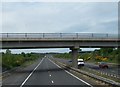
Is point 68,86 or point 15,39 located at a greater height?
point 15,39

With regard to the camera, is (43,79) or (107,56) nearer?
(43,79)

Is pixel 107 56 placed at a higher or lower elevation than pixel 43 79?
higher

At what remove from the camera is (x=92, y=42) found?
61.5 metres

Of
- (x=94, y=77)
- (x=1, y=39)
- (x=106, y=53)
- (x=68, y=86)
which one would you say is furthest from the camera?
(x=106, y=53)

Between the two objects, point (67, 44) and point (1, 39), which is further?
point (67, 44)

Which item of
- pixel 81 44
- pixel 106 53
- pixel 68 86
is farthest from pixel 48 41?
pixel 106 53

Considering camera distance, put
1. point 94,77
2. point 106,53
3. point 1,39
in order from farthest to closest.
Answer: point 106,53 → point 1,39 → point 94,77

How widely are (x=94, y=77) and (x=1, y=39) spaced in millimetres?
26570

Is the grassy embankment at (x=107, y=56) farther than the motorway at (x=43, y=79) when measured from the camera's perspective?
Yes

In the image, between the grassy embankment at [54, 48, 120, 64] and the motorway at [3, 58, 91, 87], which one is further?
the grassy embankment at [54, 48, 120, 64]

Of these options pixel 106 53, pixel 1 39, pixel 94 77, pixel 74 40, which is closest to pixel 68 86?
pixel 94 77

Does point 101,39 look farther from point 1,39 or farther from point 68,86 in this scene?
point 68,86

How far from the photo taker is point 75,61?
61281 millimetres

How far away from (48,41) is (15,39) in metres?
6.32
